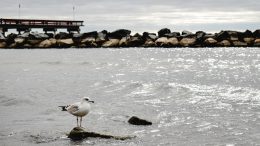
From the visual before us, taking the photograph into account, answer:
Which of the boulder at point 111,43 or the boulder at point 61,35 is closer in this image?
the boulder at point 61,35

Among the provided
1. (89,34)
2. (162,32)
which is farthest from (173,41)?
(89,34)

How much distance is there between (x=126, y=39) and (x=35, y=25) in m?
17.2

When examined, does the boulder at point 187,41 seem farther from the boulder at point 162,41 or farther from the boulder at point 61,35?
the boulder at point 61,35

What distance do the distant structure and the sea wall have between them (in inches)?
69.4

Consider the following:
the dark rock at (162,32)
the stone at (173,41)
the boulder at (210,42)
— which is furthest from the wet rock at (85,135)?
the dark rock at (162,32)

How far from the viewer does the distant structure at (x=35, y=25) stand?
301 ft

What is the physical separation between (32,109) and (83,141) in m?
7.80

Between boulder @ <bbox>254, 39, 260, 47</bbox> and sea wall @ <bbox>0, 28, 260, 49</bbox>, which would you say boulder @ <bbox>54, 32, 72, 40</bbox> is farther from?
boulder @ <bbox>254, 39, 260, 47</bbox>

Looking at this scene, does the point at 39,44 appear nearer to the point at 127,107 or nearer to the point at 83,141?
the point at 127,107

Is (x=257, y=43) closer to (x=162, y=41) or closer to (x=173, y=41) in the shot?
(x=173, y=41)

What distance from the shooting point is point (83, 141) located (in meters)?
14.5

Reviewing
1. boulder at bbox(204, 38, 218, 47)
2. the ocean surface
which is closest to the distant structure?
boulder at bbox(204, 38, 218, 47)

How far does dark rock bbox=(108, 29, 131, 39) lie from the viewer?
307 feet

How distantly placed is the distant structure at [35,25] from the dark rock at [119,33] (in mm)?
6625
